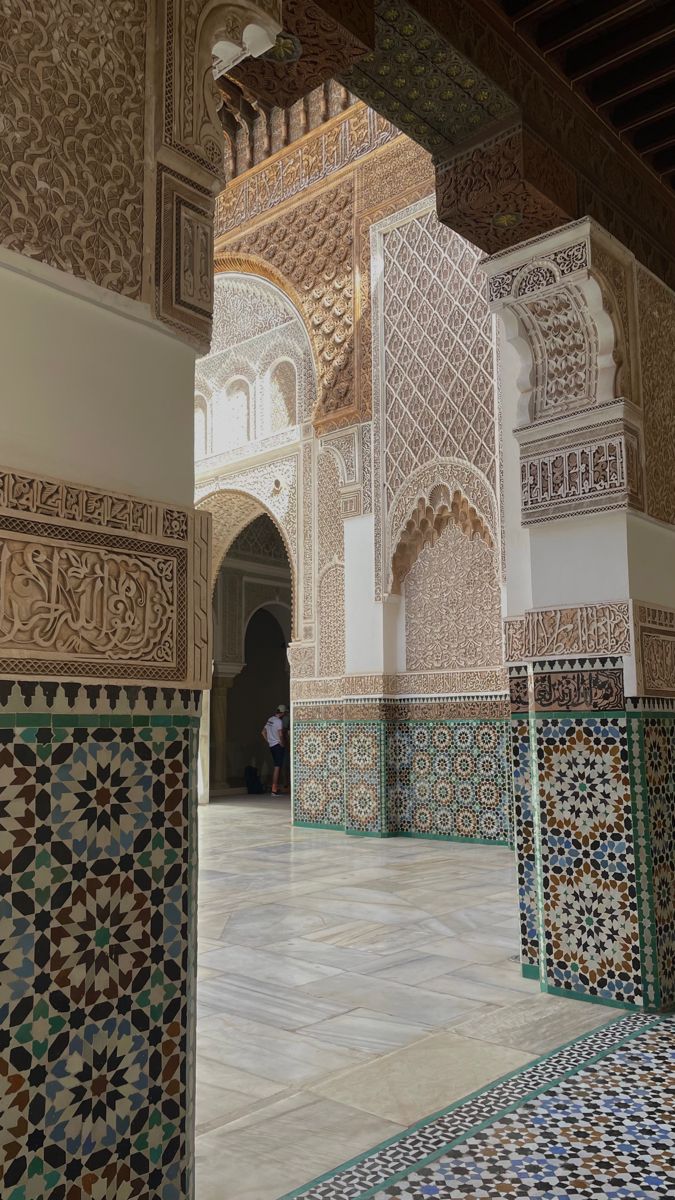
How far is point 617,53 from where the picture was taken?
95.1 inches

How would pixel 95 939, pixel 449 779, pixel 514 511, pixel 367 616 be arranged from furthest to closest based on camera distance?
pixel 367 616
pixel 449 779
pixel 514 511
pixel 95 939

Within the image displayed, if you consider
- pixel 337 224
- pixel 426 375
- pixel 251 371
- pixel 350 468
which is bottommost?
pixel 350 468

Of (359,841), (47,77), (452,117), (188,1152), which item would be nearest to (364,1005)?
(188,1152)

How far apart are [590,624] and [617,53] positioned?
4.77 ft

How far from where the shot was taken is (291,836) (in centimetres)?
600

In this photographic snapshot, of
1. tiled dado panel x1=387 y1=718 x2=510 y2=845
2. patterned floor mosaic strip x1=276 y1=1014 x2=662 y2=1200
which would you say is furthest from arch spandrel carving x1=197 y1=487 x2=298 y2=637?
patterned floor mosaic strip x1=276 y1=1014 x2=662 y2=1200

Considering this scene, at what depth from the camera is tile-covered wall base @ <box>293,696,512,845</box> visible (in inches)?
220

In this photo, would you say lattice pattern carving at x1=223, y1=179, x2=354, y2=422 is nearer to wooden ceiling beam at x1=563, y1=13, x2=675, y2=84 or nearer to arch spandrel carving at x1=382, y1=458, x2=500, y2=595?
arch spandrel carving at x1=382, y1=458, x2=500, y2=595

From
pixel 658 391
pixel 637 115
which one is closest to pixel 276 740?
pixel 658 391

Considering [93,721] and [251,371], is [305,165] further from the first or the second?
[93,721]

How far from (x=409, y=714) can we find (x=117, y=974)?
481 centimetres

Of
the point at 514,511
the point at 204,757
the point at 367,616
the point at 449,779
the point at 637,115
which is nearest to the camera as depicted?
the point at 637,115

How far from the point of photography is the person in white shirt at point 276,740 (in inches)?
365

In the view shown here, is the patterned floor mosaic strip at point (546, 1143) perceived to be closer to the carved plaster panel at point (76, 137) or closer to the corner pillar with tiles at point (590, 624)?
the corner pillar with tiles at point (590, 624)
